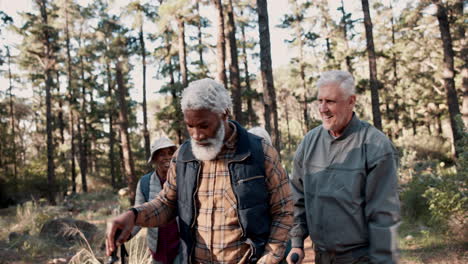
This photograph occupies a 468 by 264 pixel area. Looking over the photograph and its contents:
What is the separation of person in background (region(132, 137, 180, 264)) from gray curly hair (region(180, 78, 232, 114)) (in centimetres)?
166

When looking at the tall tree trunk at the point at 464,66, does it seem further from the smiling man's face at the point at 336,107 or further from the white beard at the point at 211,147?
the white beard at the point at 211,147

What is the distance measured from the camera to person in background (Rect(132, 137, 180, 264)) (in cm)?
340

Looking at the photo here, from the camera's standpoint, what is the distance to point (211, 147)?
205 centimetres

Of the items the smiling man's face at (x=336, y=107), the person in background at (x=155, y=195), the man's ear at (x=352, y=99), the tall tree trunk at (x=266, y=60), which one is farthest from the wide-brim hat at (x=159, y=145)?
the tall tree trunk at (x=266, y=60)

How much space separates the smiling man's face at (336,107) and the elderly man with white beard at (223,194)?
503mm

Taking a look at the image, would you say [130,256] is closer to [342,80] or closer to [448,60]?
[342,80]

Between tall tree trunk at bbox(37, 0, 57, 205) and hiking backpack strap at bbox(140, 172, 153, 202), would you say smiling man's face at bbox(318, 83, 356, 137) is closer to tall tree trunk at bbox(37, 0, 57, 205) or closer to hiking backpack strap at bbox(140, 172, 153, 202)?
hiking backpack strap at bbox(140, 172, 153, 202)

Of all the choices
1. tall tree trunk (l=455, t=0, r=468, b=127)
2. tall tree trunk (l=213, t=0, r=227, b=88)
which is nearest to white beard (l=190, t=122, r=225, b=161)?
tall tree trunk (l=213, t=0, r=227, b=88)

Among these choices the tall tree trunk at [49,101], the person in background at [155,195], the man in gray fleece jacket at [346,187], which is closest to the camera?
the man in gray fleece jacket at [346,187]

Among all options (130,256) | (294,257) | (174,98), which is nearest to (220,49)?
(130,256)

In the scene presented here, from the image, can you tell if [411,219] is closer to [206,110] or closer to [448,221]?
[448,221]

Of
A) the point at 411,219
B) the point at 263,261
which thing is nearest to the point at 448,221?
the point at 411,219

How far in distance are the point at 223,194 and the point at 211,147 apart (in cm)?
27

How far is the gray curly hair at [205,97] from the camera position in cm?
197
